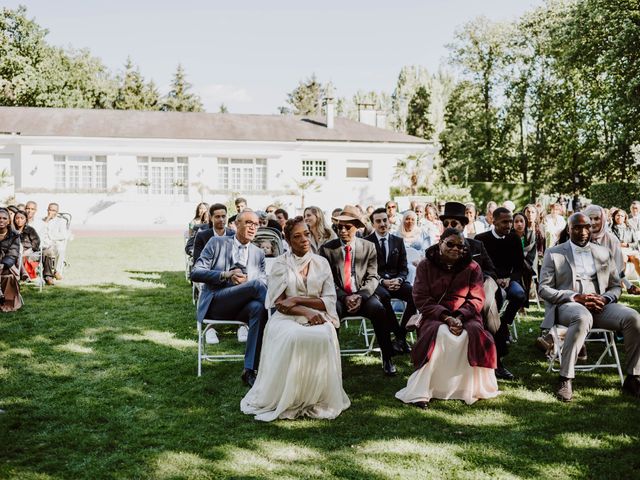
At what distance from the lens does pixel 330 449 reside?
4812 millimetres

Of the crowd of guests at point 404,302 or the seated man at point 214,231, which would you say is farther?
the seated man at point 214,231

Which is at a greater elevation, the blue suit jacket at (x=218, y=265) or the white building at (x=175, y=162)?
the white building at (x=175, y=162)

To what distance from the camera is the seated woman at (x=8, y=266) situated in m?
9.92

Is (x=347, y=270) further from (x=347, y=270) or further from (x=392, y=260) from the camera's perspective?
(x=392, y=260)

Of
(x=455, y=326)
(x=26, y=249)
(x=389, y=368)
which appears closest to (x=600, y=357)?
(x=455, y=326)

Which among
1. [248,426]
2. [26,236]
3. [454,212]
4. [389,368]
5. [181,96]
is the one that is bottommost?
[248,426]

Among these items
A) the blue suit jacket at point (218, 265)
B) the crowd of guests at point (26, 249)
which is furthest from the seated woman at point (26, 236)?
the blue suit jacket at point (218, 265)

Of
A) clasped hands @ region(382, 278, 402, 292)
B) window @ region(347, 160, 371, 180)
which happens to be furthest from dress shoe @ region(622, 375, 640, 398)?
window @ region(347, 160, 371, 180)

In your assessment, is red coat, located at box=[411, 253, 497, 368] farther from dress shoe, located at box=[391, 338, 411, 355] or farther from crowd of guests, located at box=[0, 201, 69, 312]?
crowd of guests, located at box=[0, 201, 69, 312]

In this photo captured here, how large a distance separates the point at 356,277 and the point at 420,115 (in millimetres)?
46465

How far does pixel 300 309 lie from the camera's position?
5.91 m

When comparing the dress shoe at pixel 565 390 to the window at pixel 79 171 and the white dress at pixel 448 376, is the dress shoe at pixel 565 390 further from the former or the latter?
the window at pixel 79 171

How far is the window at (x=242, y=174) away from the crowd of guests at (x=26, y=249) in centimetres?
2147

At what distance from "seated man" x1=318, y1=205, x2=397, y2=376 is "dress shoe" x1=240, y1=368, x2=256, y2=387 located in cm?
116
